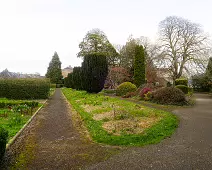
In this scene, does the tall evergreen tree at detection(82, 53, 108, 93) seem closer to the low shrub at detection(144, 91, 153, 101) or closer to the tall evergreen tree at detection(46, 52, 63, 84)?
the low shrub at detection(144, 91, 153, 101)

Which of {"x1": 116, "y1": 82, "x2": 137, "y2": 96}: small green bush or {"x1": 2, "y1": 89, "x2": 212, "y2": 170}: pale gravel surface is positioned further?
{"x1": 116, "y1": 82, "x2": 137, "y2": 96}: small green bush

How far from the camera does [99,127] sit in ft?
21.3

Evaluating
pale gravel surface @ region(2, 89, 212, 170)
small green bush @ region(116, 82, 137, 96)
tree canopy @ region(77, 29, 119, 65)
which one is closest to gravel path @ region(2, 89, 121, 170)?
pale gravel surface @ region(2, 89, 212, 170)

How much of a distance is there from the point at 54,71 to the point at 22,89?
41492 mm

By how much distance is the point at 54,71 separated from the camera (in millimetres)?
57031

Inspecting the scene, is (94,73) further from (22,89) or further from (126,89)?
(22,89)

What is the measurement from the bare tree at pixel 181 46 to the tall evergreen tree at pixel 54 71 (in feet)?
120

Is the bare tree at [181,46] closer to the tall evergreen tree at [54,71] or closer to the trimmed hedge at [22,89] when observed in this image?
the trimmed hedge at [22,89]

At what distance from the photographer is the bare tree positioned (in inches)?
1134

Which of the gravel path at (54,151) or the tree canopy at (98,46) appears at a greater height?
the tree canopy at (98,46)

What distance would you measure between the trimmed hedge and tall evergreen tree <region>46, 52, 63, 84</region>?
4049cm

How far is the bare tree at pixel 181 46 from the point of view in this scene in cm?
2881

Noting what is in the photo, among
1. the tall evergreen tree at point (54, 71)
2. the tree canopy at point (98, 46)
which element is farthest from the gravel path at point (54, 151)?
the tall evergreen tree at point (54, 71)

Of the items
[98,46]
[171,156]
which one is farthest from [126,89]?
[98,46]
